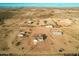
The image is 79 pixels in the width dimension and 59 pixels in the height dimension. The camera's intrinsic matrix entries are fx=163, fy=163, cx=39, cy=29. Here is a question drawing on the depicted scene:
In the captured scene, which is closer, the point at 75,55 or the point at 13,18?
the point at 75,55

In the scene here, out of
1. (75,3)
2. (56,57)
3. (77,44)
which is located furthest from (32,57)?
(75,3)

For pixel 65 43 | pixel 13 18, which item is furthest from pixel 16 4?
pixel 65 43

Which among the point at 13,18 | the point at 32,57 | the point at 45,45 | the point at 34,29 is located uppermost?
the point at 13,18

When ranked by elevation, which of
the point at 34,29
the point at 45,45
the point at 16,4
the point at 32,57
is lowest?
the point at 32,57

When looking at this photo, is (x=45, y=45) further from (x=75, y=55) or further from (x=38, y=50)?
(x=75, y=55)

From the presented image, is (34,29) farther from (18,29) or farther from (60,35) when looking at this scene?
(60,35)

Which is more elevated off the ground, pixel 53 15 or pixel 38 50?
pixel 53 15
